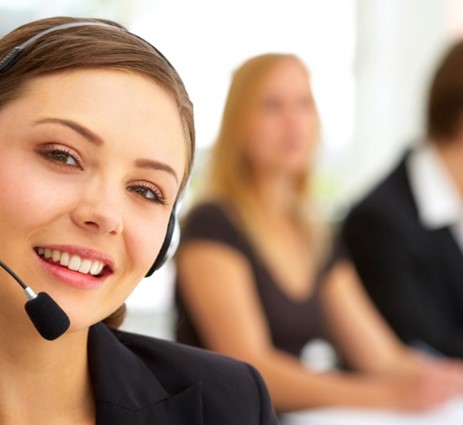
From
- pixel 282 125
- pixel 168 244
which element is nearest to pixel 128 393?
pixel 168 244

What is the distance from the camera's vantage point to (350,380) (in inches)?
94.5

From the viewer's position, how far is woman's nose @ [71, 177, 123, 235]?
0.89 meters

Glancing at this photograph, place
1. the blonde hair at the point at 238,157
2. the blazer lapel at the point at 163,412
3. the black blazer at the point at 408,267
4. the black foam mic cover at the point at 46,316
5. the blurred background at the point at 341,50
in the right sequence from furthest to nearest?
the blurred background at the point at 341,50 < the black blazer at the point at 408,267 < the blonde hair at the point at 238,157 < the blazer lapel at the point at 163,412 < the black foam mic cover at the point at 46,316

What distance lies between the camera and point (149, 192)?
97 centimetres

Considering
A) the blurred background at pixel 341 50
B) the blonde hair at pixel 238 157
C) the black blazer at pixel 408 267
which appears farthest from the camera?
the blurred background at pixel 341 50

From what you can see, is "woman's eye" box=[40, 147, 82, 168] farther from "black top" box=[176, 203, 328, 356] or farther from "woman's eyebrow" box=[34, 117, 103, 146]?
"black top" box=[176, 203, 328, 356]

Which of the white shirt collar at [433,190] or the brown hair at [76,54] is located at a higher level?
the brown hair at [76,54]

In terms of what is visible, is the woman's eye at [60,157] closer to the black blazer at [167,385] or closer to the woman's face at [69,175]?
the woman's face at [69,175]

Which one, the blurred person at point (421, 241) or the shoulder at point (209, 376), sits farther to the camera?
the blurred person at point (421, 241)

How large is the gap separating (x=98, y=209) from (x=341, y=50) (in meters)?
3.52

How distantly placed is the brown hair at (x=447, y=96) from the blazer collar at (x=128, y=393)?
1.90 meters

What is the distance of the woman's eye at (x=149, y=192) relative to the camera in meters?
0.95

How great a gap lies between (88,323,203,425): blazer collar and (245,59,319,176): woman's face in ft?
4.80

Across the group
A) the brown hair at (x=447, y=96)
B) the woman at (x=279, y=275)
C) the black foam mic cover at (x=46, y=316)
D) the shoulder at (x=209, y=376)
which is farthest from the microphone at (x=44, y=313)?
the brown hair at (x=447, y=96)
